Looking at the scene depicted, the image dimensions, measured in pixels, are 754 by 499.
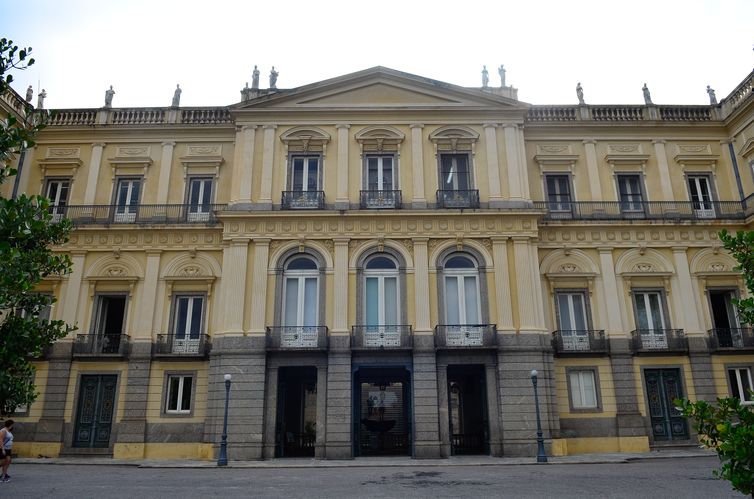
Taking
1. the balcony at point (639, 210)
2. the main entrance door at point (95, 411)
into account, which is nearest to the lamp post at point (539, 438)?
the balcony at point (639, 210)

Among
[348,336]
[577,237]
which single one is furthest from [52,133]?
[577,237]

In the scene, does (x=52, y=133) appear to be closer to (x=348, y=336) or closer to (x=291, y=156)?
(x=291, y=156)

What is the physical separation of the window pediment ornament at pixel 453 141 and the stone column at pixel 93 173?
45.9ft

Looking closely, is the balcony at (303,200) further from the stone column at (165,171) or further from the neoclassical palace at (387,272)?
the stone column at (165,171)

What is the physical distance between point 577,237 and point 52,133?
22.5m

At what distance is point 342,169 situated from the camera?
22453 millimetres

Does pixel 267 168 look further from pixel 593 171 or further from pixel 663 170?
pixel 663 170

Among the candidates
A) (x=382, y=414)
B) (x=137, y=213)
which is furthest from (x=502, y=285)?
(x=137, y=213)

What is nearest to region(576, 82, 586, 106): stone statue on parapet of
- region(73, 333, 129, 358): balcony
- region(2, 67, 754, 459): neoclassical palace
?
region(2, 67, 754, 459): neoclassical palace

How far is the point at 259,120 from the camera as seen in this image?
75.5 feet

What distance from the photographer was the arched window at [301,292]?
21.1 m

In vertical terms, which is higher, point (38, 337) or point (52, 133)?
point (52, 133)

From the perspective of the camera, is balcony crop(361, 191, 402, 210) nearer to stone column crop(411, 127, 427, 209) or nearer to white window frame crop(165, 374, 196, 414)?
stone column crop(411, 127, 427, 209)

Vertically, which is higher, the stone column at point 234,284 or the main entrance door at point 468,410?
the stone column at point 234,284
